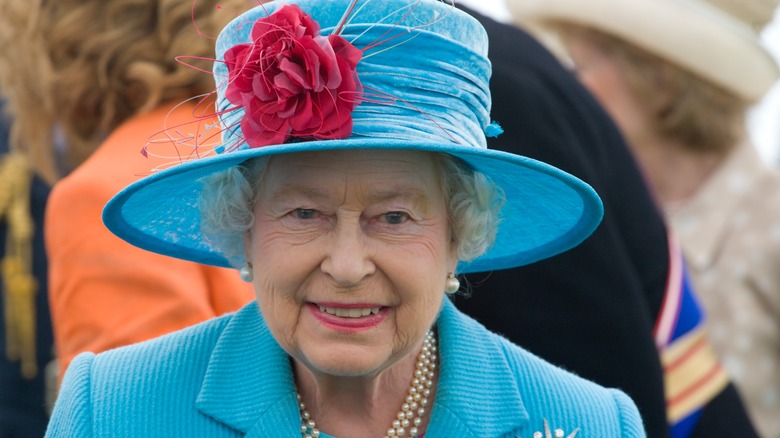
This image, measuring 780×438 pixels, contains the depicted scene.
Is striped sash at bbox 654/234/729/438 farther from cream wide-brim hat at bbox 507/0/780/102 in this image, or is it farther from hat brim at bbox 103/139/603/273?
cream wide-brim hat at bbox 507/0/780/102

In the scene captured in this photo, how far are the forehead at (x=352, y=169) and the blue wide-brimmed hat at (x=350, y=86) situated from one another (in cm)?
7

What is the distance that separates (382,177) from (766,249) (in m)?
3.12

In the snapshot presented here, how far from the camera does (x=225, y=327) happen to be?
9.15 feet

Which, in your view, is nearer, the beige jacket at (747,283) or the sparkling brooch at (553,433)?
the sparkling brooch at (553,433)

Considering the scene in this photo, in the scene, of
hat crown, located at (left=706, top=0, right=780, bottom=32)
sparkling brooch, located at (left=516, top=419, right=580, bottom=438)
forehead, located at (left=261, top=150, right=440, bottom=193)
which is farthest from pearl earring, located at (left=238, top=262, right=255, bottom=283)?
hat crown, located at (left=706, top=0, right=780, bottom=32)

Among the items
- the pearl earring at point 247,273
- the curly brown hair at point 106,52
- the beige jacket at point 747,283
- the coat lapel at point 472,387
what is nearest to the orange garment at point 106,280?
the curly brown hair at point 106,52

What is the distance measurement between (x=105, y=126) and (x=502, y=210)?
4.52ft

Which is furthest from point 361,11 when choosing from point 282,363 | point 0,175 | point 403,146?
point 0,175

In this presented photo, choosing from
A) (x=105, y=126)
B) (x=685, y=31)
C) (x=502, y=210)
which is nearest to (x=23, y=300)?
(x=105, y=126)

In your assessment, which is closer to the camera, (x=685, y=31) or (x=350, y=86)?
(x=350, y=86)

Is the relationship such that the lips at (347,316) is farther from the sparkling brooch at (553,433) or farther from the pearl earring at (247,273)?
the sparkling brooch at (553,433)

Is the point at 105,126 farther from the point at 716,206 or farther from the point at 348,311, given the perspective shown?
the point at 716,206

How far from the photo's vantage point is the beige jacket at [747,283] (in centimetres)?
511

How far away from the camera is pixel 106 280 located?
10.5ft
